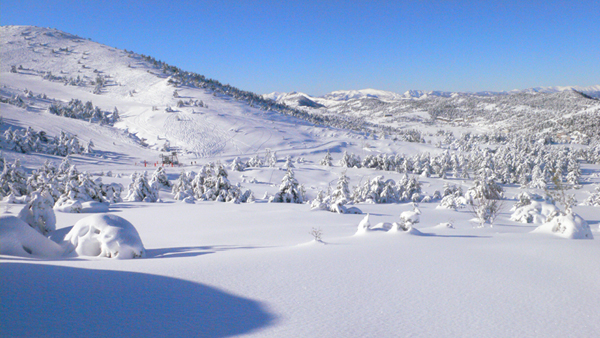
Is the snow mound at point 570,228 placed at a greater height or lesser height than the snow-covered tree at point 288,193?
greater

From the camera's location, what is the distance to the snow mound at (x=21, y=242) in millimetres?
5266

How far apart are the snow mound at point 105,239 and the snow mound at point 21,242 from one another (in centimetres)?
37

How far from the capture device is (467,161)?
236ft

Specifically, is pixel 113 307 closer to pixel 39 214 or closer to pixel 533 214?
pixel 39 214

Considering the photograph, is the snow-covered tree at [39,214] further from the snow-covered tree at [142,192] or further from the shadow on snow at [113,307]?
the snow-covered tree at [142,192]

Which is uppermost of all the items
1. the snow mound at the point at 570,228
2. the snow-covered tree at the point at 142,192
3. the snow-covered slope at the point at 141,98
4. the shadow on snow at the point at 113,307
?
the snow-covered slope at the point at 141,98

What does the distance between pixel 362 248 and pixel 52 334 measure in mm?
4806

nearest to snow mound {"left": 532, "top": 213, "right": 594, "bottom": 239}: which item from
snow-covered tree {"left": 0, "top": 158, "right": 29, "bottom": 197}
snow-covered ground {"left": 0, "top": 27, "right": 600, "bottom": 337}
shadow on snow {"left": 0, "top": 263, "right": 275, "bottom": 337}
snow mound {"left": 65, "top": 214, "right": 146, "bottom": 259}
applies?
snow-covered ground {"left": 0, "top": 27, "right": 600, "bottom": 337}

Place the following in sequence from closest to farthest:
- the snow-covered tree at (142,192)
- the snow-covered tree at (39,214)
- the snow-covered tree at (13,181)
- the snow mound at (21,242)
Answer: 1. the snow mound at (21,242)
2. the snow-covered tree at (39,214)
3. the snow-covered tree at (13,181)
4. the snow-covered tree at (142,192)

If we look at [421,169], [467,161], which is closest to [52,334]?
[421,169]

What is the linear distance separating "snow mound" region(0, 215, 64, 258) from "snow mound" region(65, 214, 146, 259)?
0.37 m

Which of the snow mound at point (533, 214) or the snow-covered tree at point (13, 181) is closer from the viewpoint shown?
the snow mound at point (533, 214)

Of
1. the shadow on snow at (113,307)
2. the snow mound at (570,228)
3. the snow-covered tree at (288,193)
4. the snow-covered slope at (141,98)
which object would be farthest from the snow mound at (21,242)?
the snow-covered slope at (141,98)

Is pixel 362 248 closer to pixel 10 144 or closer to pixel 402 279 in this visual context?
pixel 402 279
